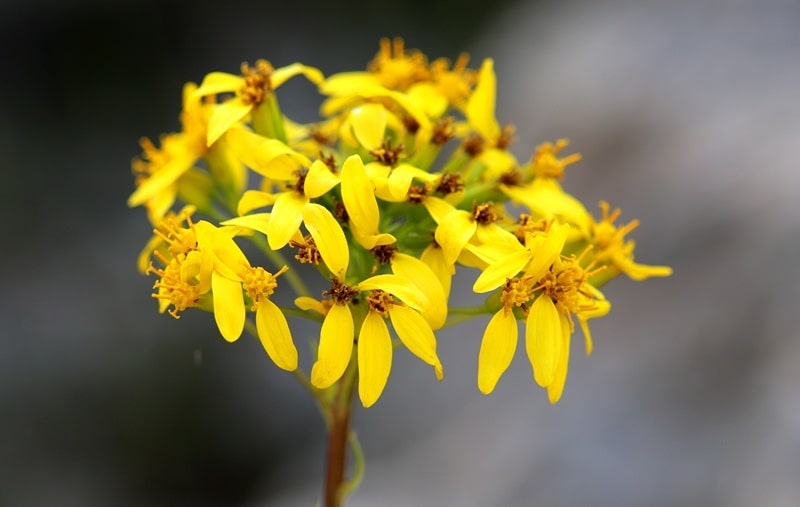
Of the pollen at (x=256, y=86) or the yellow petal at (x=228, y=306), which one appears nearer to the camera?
the yellow petal at (x=228, y=306)

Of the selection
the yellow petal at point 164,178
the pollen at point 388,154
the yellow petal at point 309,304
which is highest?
the yellow petal at point 164,178

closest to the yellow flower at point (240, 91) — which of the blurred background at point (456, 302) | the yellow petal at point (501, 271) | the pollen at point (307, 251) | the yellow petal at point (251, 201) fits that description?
the yellow petal at point (251, 201)

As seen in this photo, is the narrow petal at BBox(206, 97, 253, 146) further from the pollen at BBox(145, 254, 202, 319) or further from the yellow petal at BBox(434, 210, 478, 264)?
the yellow petal at BBox(434, 210, 478, 264)

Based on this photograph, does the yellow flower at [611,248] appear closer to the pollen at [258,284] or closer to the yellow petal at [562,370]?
the yellow petal at [562,370]

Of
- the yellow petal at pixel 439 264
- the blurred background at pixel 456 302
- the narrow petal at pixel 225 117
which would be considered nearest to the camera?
the yellow petal at pixel 439 264

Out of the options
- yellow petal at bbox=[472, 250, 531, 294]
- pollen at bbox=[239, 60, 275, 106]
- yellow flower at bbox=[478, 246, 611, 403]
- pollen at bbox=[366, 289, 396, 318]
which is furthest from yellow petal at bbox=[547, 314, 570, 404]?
pollen at bbox=[239, 60, 275, 106]

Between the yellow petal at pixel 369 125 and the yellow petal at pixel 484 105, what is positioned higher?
the yellow petal at pixel 484 105

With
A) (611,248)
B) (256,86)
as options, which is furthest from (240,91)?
(611,248)
